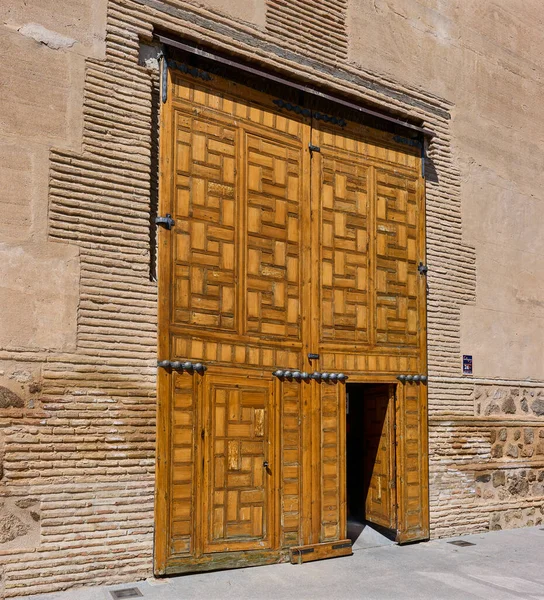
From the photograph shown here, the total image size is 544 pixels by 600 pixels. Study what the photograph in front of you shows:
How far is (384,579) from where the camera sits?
548 cm

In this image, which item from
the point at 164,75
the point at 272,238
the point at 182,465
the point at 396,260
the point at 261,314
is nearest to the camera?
the point at 182,465

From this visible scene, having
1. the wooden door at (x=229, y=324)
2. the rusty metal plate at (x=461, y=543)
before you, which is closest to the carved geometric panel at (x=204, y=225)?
the wooden door at (x=229, y=324)

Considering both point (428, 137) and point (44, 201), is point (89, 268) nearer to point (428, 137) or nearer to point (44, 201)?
point (44, 201)

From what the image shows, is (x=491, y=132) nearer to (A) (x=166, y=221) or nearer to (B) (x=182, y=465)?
(A) (x=166, y=221)

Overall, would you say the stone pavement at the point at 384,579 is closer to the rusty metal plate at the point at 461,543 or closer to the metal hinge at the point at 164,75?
the rusty metal plate at the point at 461,543

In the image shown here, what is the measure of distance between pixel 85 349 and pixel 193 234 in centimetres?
125

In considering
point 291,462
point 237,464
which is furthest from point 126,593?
point 291,462

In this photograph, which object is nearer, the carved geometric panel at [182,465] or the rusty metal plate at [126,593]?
the rusty metal plate at [126,593]

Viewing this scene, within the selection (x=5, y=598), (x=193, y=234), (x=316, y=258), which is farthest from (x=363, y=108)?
(x=5, y=598)

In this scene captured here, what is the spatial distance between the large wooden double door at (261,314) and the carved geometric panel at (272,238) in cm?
1

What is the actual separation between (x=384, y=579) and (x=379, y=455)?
59.3 inches

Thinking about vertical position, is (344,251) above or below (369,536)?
above

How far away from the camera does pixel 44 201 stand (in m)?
4.96

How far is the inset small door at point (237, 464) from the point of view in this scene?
5.46m
